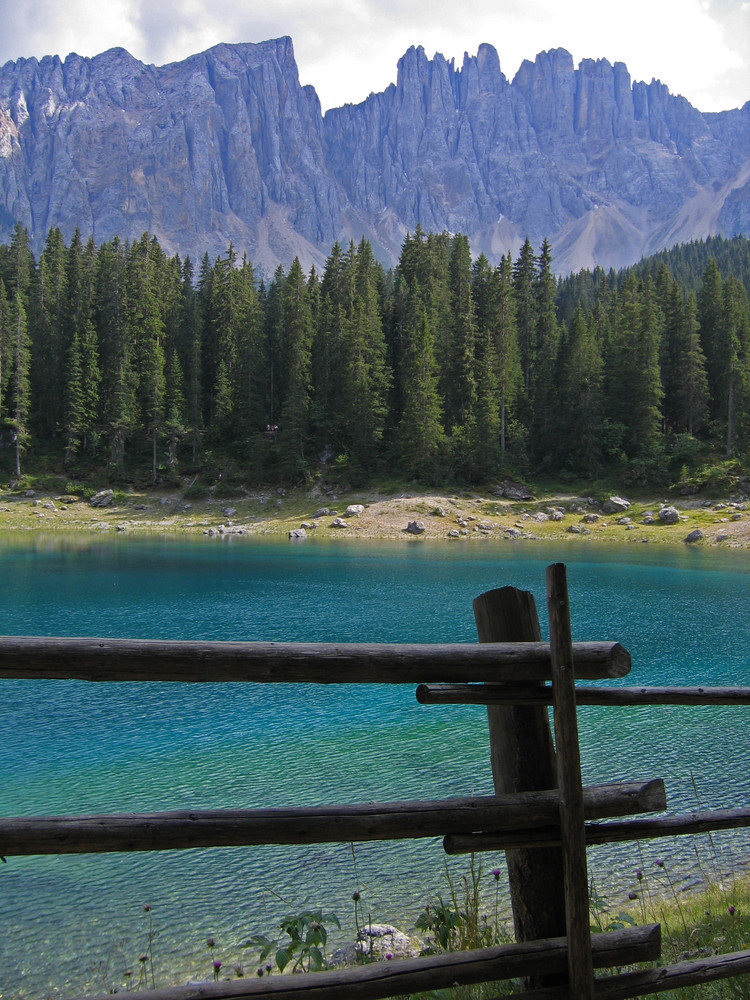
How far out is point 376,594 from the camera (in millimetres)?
32000

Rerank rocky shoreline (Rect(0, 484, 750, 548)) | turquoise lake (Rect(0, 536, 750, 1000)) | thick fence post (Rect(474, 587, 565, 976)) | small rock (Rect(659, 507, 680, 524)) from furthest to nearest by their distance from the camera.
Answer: small rock (Rect(659, 507, 680, 524)), rocky shoreline (Rect(0, 484, 750, 548)), turquoise lake (Rect(0, 536, 750, 1000)), thick fence post (Rect(474, 587, 565, 976))

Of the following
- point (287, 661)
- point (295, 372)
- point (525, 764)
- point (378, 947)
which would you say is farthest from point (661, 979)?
point (295, 372)

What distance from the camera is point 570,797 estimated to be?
3740mm

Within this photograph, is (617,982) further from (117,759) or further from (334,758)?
(117,759)

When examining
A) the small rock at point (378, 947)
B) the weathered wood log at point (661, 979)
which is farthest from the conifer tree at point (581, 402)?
the weathered wood log at point (661, 979)

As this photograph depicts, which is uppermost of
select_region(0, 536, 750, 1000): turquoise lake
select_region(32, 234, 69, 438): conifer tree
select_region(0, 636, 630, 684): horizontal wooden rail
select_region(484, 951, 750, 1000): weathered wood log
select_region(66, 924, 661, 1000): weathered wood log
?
select_region(32, 234, 69, 438): conifer tree

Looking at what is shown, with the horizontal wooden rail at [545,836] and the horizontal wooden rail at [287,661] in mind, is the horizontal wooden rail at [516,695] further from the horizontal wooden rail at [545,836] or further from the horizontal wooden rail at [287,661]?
the horizontal wooden rail at [545,836]

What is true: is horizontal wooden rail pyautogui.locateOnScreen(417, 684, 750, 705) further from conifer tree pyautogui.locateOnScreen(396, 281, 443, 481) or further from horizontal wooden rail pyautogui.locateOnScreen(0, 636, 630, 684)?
conifer tree pyautogui.locateOnScreen(396, 281, 443, 481)

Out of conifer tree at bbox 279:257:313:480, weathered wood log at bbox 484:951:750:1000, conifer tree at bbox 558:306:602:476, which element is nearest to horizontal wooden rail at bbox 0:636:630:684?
weathered wood log at bbox 484:951:750:1000

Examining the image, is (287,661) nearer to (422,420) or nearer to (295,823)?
(295,823)

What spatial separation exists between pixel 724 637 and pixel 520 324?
6929 centimetres

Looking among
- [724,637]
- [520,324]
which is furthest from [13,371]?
[724,637]

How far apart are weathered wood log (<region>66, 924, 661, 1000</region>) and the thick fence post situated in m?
0.24

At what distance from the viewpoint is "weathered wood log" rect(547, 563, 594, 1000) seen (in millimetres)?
3652
